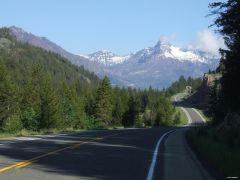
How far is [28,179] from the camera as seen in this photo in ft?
42.7

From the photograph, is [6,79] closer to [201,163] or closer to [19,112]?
[19,112]

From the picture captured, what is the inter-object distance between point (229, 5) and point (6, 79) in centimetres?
6587

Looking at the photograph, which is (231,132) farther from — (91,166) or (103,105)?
(103,105)

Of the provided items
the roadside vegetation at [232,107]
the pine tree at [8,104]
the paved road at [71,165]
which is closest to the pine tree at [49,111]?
the pine tree at [8,104]

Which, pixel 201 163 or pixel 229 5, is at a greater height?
pixel 229 5

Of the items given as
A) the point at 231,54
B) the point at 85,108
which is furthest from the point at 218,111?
the point at 85,108

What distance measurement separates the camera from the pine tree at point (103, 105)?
105250mm

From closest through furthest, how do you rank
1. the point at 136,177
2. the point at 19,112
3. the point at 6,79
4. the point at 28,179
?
the point at 28,179 < the point at 136,177 < the point at 6,79 < the point at 19,112

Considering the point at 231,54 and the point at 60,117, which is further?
the point at 60,117

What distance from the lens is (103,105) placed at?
351ft

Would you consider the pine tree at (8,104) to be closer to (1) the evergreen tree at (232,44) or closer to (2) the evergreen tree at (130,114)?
(2) the evergreen tree at (130,114)

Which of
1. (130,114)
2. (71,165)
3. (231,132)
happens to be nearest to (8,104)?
(130,114)

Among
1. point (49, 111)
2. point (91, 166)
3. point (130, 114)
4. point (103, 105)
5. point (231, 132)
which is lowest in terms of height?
point (91, 166)

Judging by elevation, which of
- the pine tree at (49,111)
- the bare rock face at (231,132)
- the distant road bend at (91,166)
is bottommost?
the distant road bend at (91,166)
